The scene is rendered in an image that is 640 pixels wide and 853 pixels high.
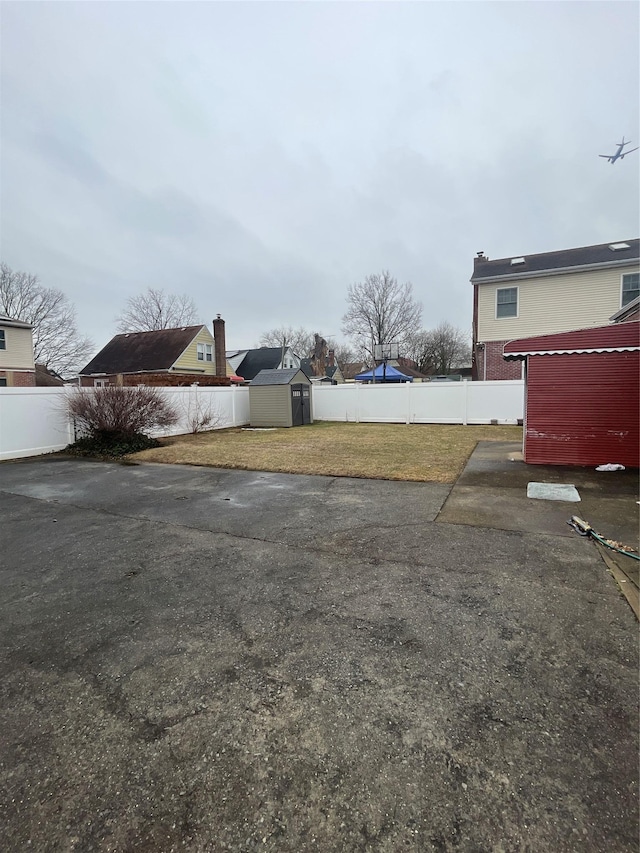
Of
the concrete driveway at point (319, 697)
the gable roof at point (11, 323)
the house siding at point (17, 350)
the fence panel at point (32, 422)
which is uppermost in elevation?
the gable roof at point (11, 323)

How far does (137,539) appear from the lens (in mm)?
4340

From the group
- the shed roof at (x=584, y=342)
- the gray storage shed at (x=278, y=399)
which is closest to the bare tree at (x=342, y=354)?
the gray storage shed at (x=278, y=399)

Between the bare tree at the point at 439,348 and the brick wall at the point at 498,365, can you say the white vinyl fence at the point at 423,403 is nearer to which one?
the brick wall at the point at 498,365

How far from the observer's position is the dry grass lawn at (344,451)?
7.72 metres

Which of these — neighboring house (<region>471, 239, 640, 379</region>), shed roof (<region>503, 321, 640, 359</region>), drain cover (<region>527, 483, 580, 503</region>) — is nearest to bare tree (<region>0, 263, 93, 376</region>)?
neighboring house (<region>471, 239, 640, 379</region>)

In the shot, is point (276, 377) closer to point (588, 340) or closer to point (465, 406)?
point (465, 406)

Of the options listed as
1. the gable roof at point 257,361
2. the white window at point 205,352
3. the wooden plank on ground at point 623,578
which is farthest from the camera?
the gable roof at point 257,361

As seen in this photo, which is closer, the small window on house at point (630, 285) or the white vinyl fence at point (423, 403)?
the white vinyl fence at point (423, 403)

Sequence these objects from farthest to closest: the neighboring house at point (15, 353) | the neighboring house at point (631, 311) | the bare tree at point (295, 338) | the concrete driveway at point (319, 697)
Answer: the bare tree at point (295, 338)
the neighboring house at point (15, 353)
the neighboring house at point (631, 311)
the concrete driveway at point (319, 697)

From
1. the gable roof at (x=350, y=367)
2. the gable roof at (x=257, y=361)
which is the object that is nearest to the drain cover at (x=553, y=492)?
the gable roof at (x=257, y=361)

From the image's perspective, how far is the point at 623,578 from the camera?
314cm

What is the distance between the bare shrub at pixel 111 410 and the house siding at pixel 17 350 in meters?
16.5

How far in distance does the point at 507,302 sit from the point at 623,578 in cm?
1692

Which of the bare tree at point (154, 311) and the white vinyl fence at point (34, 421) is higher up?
the bare tree at point (154, 311)
